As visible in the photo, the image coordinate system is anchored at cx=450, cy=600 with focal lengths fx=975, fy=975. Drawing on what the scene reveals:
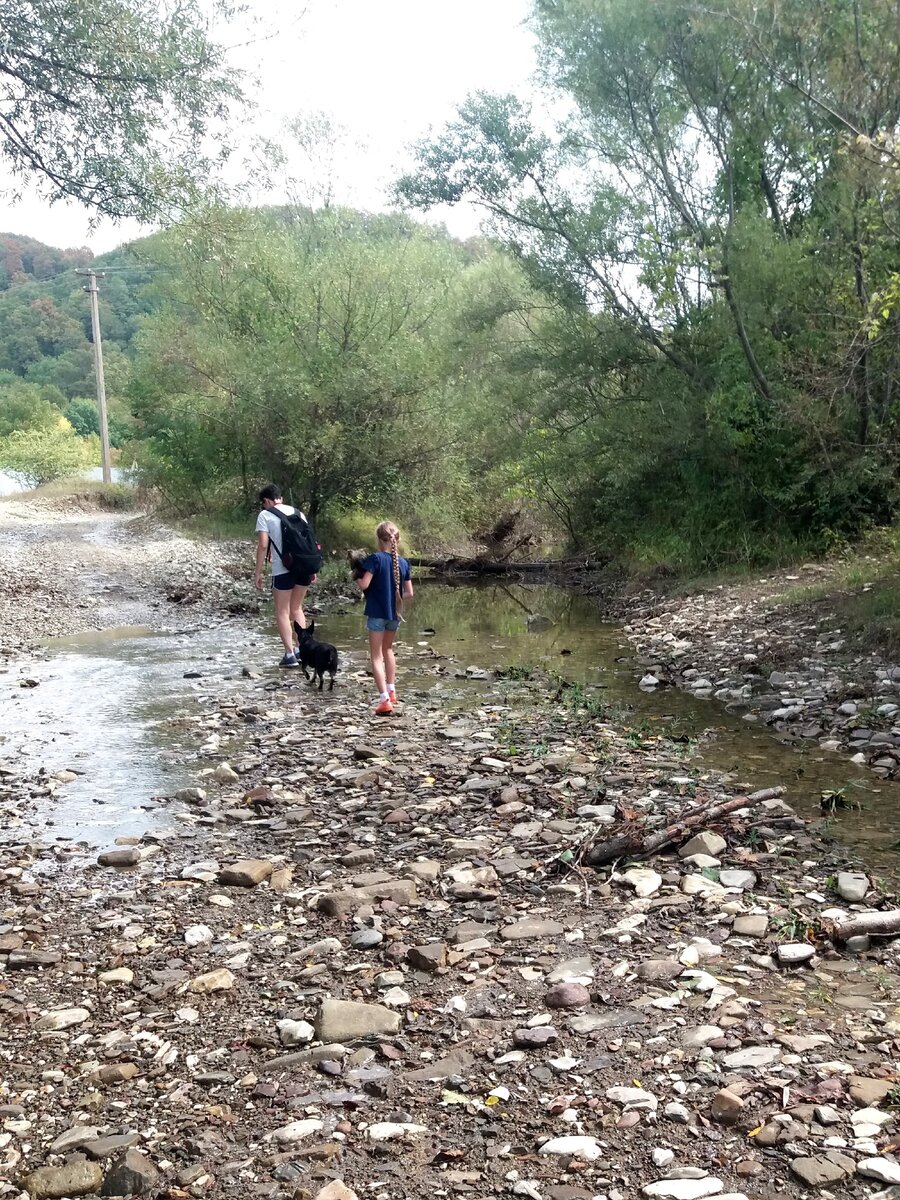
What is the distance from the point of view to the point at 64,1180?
3467mm

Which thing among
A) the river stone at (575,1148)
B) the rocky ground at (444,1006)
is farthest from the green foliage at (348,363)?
the river stone at (575,1148)

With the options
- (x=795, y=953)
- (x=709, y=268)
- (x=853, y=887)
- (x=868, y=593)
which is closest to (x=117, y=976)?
(x=795, y=953)

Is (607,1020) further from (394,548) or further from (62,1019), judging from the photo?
(394,548)

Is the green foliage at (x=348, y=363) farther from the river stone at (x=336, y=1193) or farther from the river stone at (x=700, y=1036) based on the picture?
the river stone at (x=336, y=1193)

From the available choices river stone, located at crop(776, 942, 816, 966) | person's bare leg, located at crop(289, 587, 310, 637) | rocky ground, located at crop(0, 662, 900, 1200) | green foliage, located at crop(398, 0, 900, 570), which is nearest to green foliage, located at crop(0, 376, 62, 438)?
green foliage, located at crop(398, 0, 900, 570)

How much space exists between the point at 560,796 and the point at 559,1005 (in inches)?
130

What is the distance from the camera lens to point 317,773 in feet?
28.8

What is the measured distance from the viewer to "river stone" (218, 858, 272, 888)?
20.5 feet

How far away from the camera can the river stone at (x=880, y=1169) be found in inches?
128

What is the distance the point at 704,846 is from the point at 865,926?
1.38 m

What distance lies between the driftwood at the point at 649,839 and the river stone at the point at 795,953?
1463 mm

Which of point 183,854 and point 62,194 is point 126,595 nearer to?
point 62,194

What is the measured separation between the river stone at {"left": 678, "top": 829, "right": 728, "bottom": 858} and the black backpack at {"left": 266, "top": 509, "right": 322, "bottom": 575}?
7622mm

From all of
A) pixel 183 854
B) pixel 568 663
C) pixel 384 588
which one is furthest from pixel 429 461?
pixel 183 854
